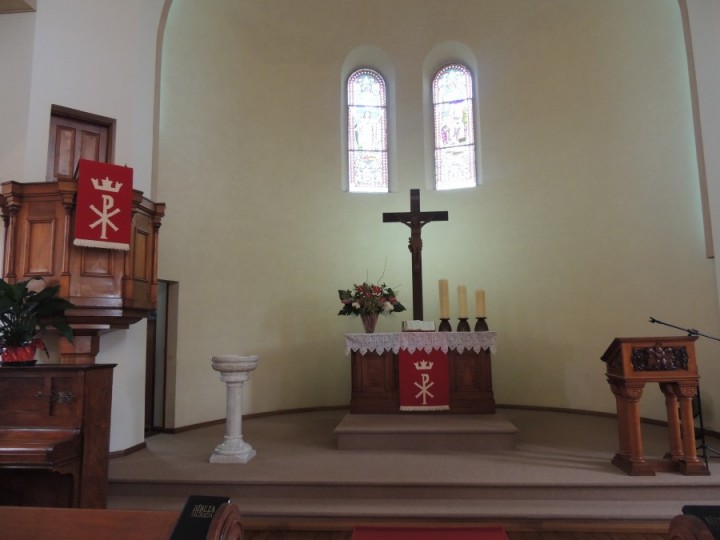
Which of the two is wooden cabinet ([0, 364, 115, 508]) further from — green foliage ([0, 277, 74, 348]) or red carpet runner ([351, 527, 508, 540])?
red carpet runner ([351, 527, 508, 540])

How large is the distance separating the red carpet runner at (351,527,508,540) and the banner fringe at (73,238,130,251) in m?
3.18

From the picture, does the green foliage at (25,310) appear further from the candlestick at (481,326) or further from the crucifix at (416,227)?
the candlestick at (481,326)

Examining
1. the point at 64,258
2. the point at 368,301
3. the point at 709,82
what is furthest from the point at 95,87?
the point at 709,82

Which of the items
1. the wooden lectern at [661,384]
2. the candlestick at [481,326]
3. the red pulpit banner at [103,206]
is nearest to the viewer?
the wooden lectern at [661,384]

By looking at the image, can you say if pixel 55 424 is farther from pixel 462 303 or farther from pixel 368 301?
pixel 462 303

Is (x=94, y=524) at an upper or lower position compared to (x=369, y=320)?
lower

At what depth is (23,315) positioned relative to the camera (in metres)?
4.14

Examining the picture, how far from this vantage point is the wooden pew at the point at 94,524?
178cm

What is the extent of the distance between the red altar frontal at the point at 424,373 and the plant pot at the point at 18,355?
3.26 meters

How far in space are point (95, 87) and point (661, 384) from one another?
6.31 m

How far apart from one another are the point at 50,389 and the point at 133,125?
3.15 meters

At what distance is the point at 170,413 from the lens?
6.62m

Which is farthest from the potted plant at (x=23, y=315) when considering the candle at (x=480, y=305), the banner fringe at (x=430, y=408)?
the candle at (x=480, y=305)

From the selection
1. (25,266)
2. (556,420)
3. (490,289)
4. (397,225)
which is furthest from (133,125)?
(556,420)
